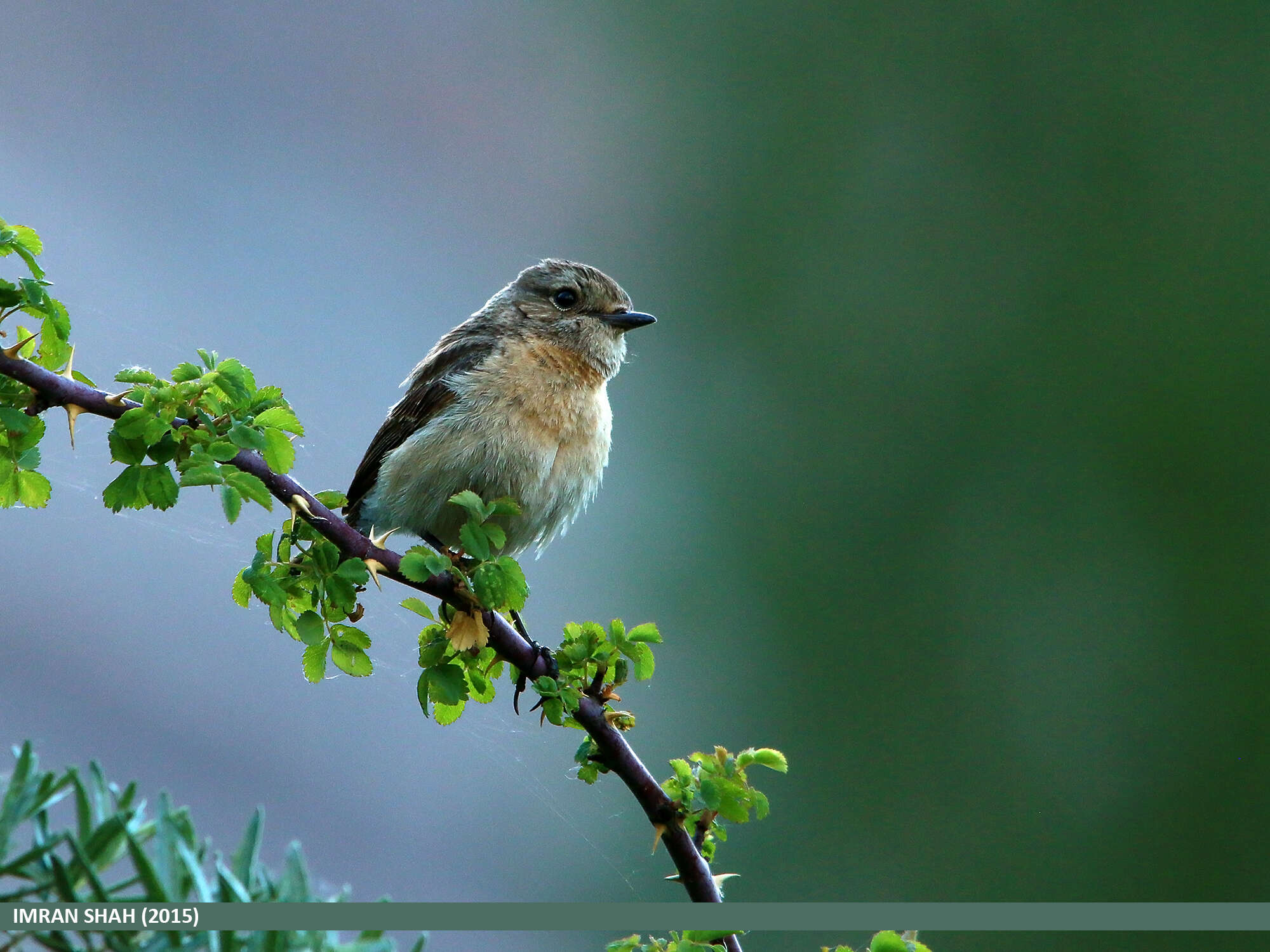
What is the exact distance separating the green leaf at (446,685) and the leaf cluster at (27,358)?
0.32 m

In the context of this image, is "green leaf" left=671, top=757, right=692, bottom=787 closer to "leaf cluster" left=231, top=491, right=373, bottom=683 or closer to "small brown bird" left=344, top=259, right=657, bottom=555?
"leaf cluster" left=231, top=491, right=373, bottom=683

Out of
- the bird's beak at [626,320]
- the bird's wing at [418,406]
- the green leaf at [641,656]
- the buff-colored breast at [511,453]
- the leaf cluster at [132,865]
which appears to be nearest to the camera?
the leaf cluster at [132,865]

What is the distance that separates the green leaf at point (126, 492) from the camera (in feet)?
2.24

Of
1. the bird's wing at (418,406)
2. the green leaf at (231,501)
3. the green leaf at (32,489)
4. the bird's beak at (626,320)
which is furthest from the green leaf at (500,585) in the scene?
the bird's beak at (626,320)

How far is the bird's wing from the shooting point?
5.05 feet

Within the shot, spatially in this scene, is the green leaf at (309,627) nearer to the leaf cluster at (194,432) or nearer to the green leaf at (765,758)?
the leaf cluster at (194,432)

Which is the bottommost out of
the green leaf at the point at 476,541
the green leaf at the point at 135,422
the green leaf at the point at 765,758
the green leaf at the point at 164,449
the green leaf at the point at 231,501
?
the green leaf at the point at 765,758

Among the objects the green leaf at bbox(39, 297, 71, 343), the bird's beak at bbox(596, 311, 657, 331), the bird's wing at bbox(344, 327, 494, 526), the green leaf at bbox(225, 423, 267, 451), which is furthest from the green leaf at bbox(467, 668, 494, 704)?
the bird's beak at bbox(596, 311, 657, 331)

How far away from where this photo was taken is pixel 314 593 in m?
0.81

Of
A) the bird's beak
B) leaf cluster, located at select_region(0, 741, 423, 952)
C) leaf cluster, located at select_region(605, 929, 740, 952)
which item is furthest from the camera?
the bird's beak

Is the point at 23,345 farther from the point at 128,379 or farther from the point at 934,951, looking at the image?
the point at 934,951

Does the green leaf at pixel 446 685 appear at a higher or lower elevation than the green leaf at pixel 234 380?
lower

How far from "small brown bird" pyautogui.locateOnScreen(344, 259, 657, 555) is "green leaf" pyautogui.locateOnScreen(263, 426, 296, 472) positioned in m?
0.61

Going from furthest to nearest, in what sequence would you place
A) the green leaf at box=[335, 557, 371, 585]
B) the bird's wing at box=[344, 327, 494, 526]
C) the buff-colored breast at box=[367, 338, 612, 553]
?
the bird's wing at box=[344, 327, 494, 526]
the buff-colored breast at box=[367, 338, 612, 553]
the green leaf at box=[335, 557, 371, 585]
